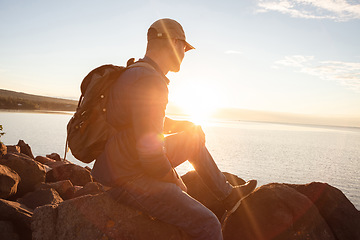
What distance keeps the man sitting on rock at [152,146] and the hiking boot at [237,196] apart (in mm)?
1177

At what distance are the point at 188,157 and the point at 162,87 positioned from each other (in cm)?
128

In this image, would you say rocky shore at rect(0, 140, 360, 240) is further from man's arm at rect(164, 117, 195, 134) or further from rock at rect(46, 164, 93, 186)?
rock at rect(46, 164, 93, 186)

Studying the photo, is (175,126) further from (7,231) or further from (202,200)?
(7,231)

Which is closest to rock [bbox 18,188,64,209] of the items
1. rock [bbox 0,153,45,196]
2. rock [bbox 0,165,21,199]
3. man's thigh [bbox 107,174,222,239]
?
rock [bbox 0,165,21,199]

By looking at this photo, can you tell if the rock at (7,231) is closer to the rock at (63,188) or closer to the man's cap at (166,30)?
the rock at (63,188)

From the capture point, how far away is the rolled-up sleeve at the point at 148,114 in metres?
3.23

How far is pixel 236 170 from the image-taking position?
72.6 feet

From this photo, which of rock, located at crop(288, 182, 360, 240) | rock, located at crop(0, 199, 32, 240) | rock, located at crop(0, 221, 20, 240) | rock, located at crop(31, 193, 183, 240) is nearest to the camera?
rock, located at crop(31, 193, 183, 240)

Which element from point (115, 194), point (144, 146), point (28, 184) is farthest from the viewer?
point (28, 184)

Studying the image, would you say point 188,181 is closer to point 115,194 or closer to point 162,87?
point 115,194

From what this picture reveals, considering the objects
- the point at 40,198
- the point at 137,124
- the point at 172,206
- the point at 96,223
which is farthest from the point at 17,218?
the point at 137,124

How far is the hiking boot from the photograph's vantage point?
4.82 meters

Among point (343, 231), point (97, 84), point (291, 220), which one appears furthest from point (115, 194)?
point (343, 231)

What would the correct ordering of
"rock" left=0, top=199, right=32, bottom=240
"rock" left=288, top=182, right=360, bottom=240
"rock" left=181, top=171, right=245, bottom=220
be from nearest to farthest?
"rock" left=288, top=182, right=360, bottom=240 → "rock" left=0, top=199, right=32, bottom=240 → "rock" left=181, top=171, right=245, bottom=220
